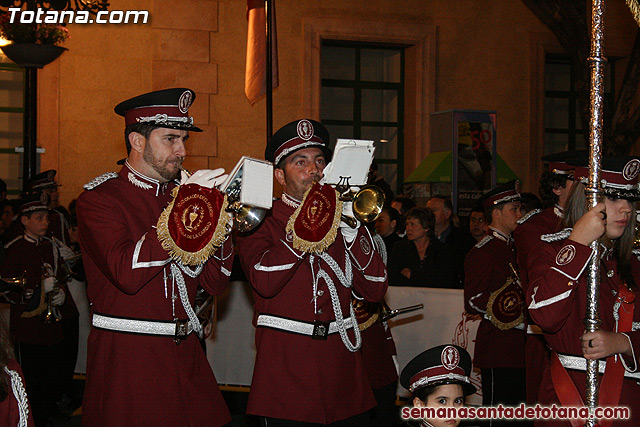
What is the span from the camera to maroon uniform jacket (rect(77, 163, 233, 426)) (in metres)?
3.68

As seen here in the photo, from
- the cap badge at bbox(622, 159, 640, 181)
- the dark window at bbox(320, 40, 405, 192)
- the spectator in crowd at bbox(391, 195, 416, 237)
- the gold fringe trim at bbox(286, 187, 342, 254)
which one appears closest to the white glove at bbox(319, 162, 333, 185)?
the gold fringe trim at bbox(286, 187, 342, 254)

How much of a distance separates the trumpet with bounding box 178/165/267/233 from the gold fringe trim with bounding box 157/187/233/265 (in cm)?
8

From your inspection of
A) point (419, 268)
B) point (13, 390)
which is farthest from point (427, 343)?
point (13, 390)

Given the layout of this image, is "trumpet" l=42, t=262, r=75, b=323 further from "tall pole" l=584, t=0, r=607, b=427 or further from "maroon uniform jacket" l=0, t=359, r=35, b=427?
"tall pole" l=584, t=0, r=607, b=427

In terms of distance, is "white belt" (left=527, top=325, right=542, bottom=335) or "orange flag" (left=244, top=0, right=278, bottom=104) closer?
"white belt" (left=527, top=325, right=542, bottom=335)

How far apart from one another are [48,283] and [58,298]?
0.20m

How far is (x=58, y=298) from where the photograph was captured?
7.98 m

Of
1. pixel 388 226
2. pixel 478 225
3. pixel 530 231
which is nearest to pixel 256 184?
pixel 530 231

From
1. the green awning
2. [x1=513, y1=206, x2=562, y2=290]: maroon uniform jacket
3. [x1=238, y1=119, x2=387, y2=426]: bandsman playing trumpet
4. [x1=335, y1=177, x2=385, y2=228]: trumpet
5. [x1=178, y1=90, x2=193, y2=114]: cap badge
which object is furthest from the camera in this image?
the green awning

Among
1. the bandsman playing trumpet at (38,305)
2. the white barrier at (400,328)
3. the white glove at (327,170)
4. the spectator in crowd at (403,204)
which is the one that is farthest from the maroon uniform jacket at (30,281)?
the white glove at (327,170)

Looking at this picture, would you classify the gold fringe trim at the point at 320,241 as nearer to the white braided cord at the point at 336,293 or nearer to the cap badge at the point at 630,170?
the white braided cord at the point at 336,293

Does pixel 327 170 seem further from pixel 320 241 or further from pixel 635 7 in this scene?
pixel 635 7

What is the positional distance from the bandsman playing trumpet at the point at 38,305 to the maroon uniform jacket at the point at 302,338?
4.05 meters

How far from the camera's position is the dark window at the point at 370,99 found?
14000 millimetres
